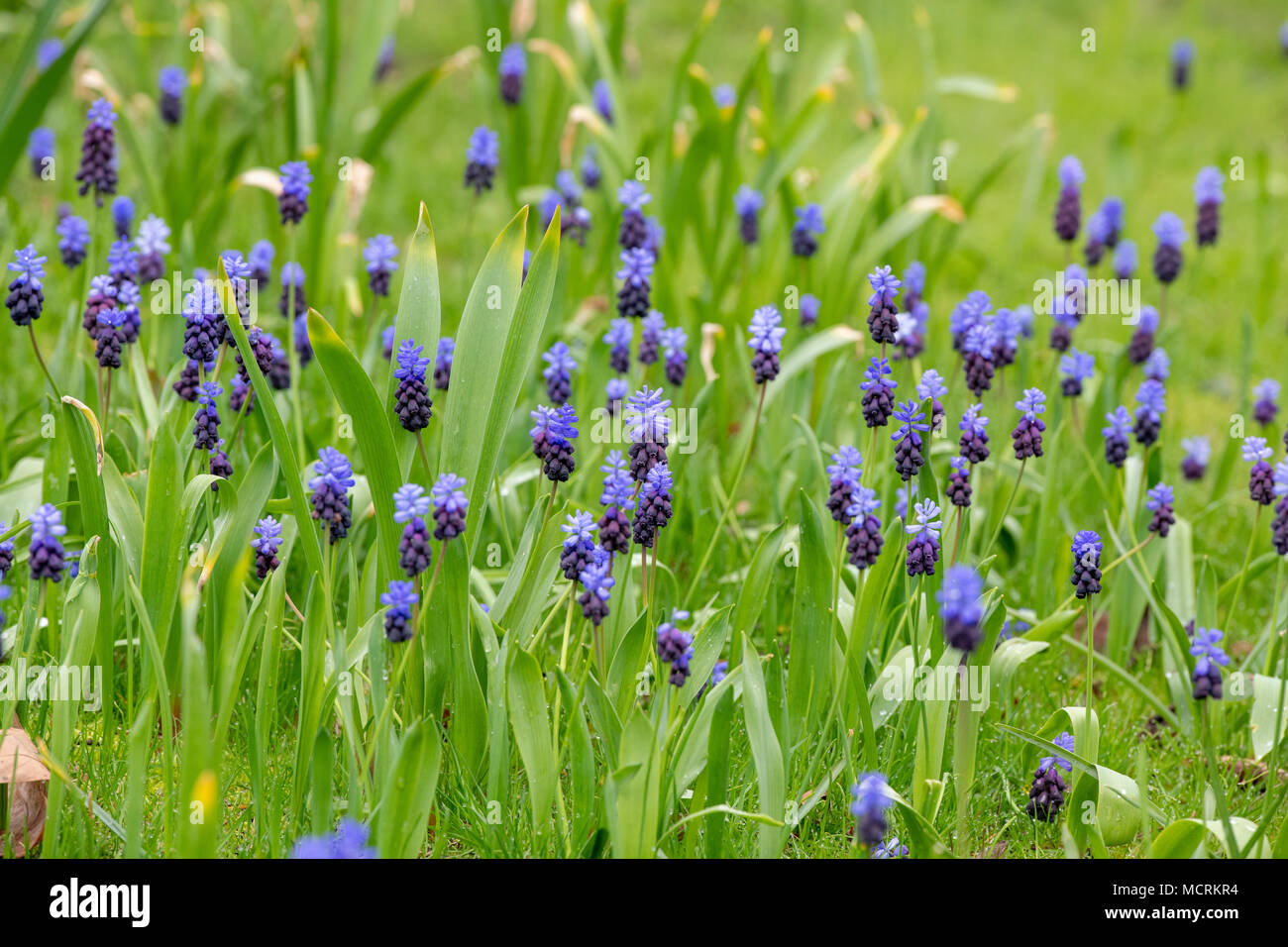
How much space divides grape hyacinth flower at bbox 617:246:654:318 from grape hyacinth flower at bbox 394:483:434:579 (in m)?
1.31

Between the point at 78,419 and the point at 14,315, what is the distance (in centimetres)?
34

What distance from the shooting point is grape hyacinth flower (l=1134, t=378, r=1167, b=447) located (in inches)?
141

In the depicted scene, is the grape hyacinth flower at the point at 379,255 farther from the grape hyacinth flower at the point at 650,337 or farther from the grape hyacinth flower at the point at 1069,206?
the grape hyacinth flower at the point at 1069,206

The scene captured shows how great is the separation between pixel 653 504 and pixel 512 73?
135 inches

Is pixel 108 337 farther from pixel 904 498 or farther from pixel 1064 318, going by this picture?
pixel 1064 318

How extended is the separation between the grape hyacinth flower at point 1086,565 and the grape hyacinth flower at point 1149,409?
3.42 feet

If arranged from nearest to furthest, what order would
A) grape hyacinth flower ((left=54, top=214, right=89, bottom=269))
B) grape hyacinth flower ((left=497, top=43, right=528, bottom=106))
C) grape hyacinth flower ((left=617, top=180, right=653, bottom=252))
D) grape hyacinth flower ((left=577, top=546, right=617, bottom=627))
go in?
grape hyacinth flower ((left=577, top=546, right=617, bottom=627)), grape hyacinth flower ((left=54, top=214, right=89, bottom=269)), grape hyacinth flower ((left=617, top=180, right=653, bottom=252)), grape hyacinth flower ((left=497, top=43, right=528, bottom=106))

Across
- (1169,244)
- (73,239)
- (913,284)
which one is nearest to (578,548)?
(73,239)

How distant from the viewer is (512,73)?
548 cm

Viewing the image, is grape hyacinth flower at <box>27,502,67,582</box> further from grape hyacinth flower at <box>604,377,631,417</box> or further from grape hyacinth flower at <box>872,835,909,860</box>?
grape hyacinth flower at <box>872,835,909,860</box>

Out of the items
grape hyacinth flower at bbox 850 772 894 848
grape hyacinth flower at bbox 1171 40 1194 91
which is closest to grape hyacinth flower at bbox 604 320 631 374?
grape hyacinth flower at bbox 850 772 894 848

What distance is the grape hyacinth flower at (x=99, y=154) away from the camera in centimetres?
372
